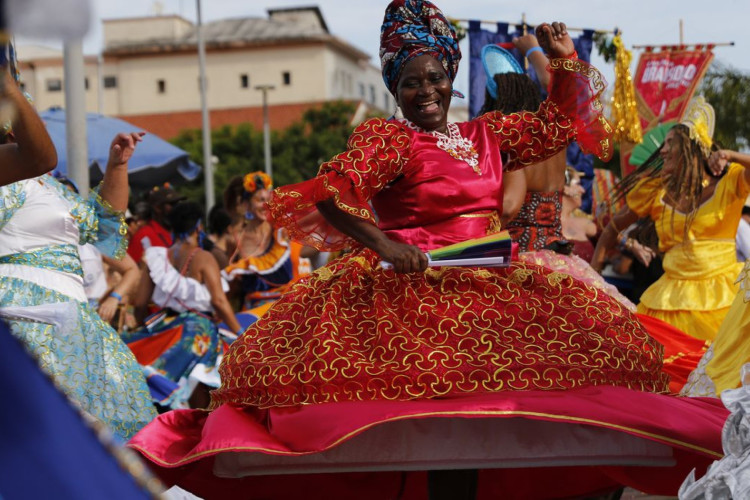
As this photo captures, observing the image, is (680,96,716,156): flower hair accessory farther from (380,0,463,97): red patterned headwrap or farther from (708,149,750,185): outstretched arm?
(380,0,463,97): red patterned headwrap

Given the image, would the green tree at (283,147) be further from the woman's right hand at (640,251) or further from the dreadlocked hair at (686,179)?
the dreadlocked hair at (686,179)

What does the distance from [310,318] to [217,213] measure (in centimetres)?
748

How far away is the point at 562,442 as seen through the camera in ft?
13.5

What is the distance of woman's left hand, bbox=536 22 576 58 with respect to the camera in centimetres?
464

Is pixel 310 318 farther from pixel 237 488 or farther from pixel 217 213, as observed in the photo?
pixel 217 213

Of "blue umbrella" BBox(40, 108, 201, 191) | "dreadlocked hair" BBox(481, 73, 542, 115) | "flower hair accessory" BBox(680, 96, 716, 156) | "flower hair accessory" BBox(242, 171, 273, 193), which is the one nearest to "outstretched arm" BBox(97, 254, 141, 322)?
"dreadlocked hair" BBox(481, 73, 542, 115)

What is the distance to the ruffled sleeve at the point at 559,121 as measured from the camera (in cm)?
467

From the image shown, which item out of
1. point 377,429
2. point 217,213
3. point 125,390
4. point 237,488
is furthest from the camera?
point 217,213

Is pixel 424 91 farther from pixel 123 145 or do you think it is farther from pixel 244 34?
pixel 244 34

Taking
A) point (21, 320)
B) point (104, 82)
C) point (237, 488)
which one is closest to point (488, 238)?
point (237, 488)

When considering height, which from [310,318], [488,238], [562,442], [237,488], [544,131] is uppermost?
[544,131]

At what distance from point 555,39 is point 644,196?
12.2 ft

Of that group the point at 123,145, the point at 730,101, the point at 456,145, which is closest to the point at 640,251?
the point at 123,145

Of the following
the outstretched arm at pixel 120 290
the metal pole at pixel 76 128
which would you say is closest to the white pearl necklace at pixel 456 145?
the outstretched arm at pixel 120 290
